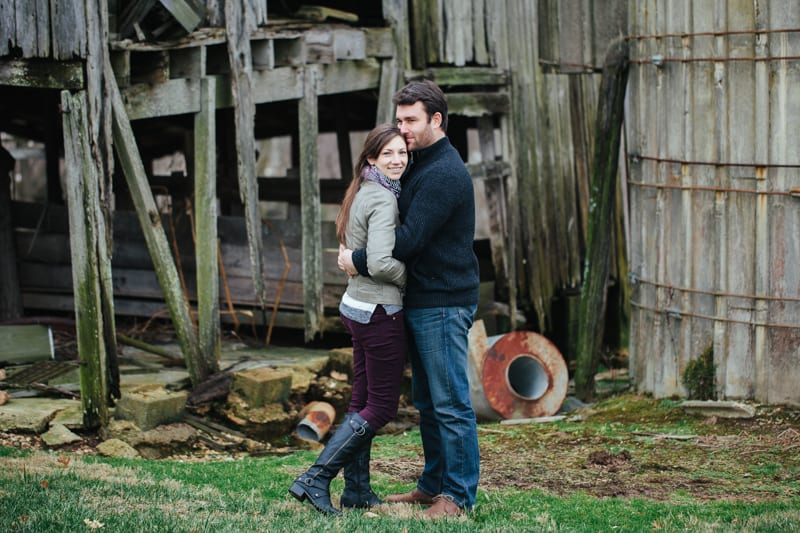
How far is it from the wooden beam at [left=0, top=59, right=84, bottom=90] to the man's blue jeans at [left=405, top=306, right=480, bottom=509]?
13.5ft

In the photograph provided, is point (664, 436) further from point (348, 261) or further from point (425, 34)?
point (425, 34)

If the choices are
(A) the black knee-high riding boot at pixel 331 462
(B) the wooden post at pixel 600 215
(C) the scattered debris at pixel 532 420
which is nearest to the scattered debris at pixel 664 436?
(C) the scattered debris at pixel 532 420

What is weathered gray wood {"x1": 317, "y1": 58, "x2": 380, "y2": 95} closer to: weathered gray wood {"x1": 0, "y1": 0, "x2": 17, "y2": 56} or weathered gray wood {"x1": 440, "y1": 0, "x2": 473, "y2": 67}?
weathered gray wood {"x1": 440, "y1": 0, "x2": 473, "y2": 67}

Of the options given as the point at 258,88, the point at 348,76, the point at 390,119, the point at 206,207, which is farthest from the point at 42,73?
the point at 390,119

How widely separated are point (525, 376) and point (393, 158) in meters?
5.40

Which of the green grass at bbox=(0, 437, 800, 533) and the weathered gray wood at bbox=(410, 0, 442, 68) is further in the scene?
the weathered gray wood at bbox=(410, 0, 442, 68)

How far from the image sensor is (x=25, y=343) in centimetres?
1024

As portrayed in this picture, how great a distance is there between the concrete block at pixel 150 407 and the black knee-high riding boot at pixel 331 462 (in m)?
3.35

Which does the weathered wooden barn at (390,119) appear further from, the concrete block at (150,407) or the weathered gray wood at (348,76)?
the concrete block at (150,407)

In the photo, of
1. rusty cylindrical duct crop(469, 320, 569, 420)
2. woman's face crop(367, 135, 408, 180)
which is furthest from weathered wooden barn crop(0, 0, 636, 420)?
woman's face crop(367, 135, 408, 180)

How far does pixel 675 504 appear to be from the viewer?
21.3 ft

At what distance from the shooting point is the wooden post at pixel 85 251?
858cm

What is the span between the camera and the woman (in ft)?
18.4

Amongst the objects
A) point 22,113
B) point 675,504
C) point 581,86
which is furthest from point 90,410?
point 581,86
